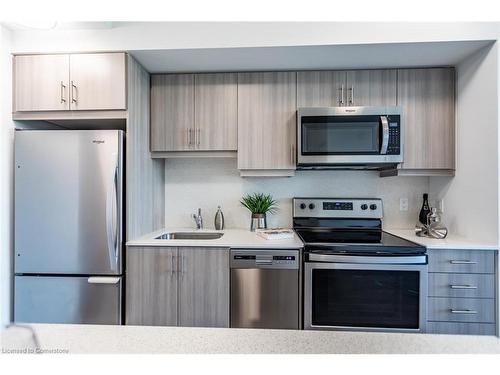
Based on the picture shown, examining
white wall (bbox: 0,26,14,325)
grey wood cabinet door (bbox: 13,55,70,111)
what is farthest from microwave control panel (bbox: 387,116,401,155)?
white wall (bbox: 0,26,14,325)

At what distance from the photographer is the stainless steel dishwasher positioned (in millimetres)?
1864

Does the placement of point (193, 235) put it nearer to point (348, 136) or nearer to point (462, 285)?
point (348, 136)

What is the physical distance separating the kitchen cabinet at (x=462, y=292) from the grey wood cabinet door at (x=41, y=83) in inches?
108

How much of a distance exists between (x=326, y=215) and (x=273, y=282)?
882 mm

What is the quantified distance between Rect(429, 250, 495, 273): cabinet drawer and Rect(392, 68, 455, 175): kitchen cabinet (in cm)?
67

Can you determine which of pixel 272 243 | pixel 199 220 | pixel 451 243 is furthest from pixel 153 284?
pixel 451 243

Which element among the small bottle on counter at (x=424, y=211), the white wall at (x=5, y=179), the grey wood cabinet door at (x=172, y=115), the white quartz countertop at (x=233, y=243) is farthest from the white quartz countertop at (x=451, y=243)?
the white wall at (x=5, y=179)

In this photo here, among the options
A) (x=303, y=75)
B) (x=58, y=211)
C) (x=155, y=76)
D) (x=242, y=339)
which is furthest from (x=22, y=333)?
(x=303, y=75)

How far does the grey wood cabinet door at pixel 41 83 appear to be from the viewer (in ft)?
6.26

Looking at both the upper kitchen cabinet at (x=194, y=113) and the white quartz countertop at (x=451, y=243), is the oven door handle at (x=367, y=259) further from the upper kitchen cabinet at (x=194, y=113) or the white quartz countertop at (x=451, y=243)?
the upper kitchen cabinet at (x=194, y=113)

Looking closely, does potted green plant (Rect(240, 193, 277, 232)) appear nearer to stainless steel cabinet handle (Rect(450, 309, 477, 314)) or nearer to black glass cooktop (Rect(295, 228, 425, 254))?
black glass cooktop (Rect(295, 228, 425, 254))

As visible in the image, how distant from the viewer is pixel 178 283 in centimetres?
191

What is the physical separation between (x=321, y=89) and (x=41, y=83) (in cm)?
205

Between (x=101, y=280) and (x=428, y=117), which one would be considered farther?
(x=428, y=117)
